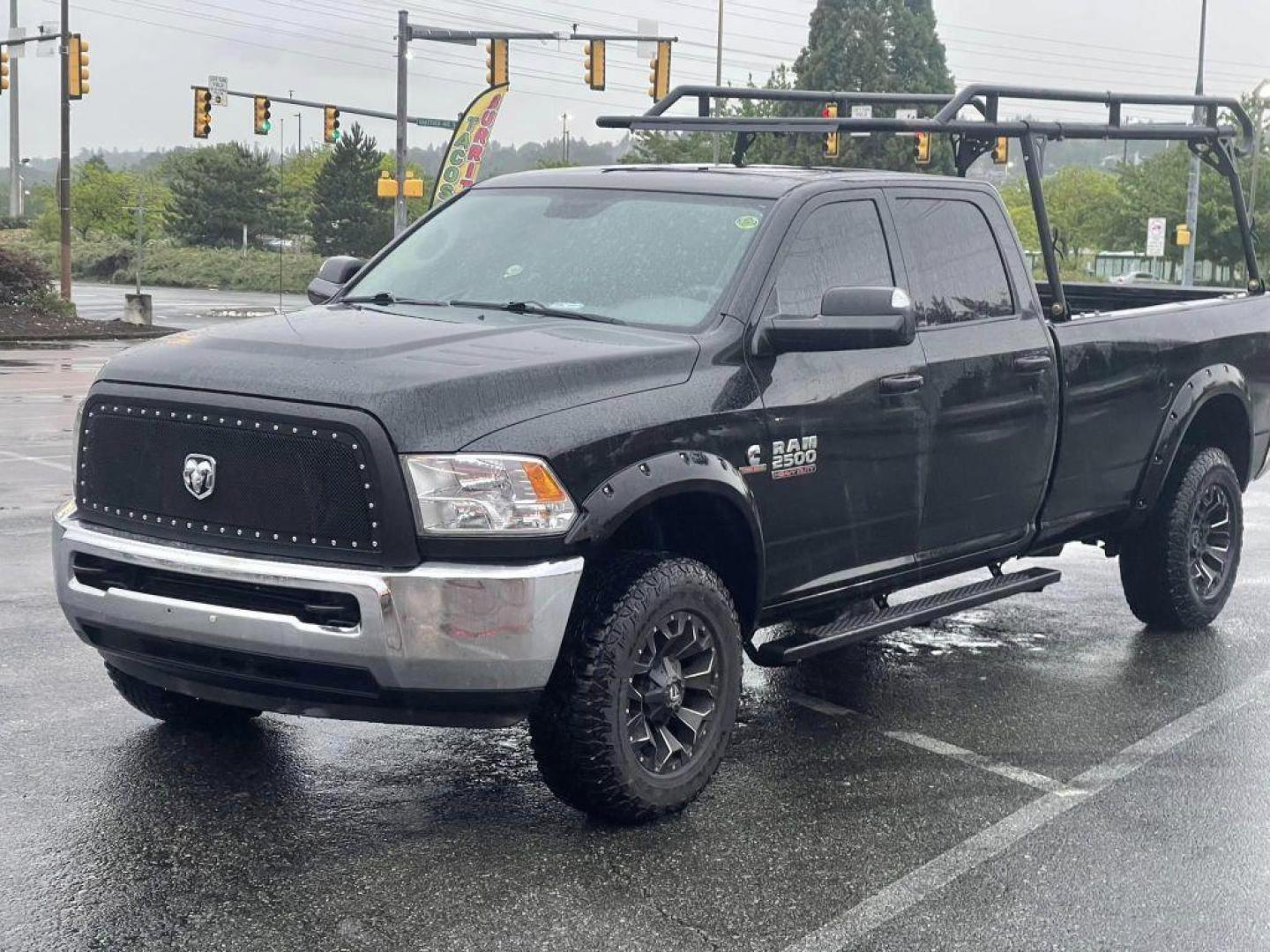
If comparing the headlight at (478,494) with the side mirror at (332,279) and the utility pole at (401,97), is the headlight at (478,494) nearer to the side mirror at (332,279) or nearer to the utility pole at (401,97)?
the side mirror at (332,279)

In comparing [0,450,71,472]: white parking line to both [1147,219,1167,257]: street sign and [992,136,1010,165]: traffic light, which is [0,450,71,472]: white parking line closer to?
[992,136,1010,165]: traffic light

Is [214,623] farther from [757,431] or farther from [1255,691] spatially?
[1255,691]

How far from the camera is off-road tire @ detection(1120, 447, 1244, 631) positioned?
768 cm

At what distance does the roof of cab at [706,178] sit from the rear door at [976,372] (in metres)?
0.18

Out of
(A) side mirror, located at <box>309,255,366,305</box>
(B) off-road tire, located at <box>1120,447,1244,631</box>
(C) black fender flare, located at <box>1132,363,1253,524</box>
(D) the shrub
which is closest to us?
(A) side mirror, located at <box>309,255,366,305</box>

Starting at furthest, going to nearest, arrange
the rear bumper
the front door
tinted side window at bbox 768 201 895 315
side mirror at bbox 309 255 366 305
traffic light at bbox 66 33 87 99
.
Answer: traffic light at bbox 66 33 87 99
side mirror at bbox 309 255 366 305
tinted side window at bbox 768 201 895 315
the front door
the rear bumper

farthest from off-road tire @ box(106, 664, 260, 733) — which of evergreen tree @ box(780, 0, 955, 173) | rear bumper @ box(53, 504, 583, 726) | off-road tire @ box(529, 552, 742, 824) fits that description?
evergreen tree @ box(780, 0, 955, 173)

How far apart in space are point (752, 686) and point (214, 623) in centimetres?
274

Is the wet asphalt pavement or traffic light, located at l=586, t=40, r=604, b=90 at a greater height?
traffic light, located at l=586, t=40, r=604, b=90

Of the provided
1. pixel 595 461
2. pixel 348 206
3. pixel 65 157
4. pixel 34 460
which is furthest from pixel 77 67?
pixel 348 206

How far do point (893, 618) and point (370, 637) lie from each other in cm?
229

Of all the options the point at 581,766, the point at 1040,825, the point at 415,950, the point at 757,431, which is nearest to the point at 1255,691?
the point at 1040,825

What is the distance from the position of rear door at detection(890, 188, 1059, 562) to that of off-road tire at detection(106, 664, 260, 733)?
2.46 m

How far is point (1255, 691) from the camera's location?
22.4ft
